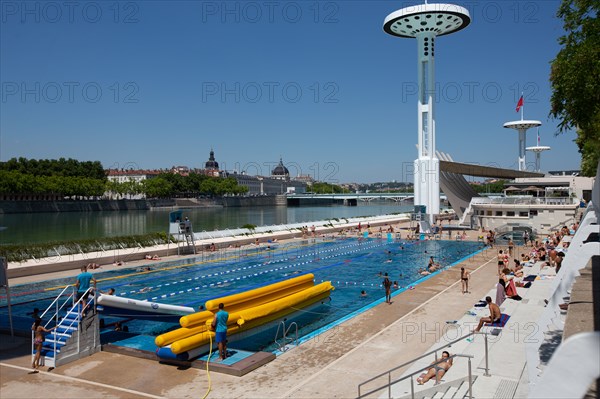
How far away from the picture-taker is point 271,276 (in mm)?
25750

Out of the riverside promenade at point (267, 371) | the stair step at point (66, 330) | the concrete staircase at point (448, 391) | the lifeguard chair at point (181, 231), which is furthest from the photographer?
the lifeguard chair at point (181, 231)

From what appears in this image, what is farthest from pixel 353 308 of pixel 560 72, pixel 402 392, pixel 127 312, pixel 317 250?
pixel 317 250

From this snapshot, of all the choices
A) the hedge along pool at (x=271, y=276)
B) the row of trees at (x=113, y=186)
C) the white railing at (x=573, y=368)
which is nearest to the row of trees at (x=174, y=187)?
the row of trees at (x=113, y=186)

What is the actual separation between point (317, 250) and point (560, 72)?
27.2m

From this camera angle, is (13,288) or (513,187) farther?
(513,187)

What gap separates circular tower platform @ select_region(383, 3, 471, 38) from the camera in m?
51.2

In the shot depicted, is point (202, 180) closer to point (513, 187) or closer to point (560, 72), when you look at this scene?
point (513, 187)

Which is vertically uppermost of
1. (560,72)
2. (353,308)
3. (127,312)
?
(560,72)

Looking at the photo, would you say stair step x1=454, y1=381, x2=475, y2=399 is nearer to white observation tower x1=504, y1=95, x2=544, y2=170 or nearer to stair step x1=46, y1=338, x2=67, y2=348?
stair step x1=46, y1=338, x2=67, y2=348

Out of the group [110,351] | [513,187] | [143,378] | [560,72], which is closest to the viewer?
[560,72]

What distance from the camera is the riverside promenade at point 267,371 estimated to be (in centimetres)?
954

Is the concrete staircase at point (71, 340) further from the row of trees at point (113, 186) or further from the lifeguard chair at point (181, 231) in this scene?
the row of trees at point (113, 186)

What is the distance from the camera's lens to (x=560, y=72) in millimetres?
9445

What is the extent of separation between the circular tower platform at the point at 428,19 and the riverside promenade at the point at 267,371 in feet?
144
